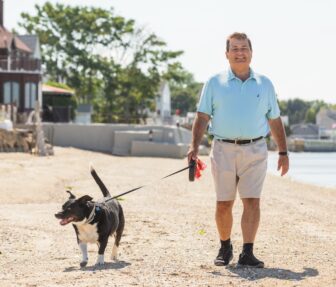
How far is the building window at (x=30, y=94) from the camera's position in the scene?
2022 inches

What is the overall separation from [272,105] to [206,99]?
61 centimetres

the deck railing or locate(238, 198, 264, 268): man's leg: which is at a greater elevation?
the deck railing

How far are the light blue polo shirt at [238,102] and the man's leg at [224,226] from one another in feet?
2.12

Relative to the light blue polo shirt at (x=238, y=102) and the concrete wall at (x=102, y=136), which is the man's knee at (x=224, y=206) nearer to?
the light blue polo shirt at (x=238, y=102)

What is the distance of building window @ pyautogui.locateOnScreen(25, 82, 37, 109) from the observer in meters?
51.4

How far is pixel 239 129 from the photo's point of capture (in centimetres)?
777

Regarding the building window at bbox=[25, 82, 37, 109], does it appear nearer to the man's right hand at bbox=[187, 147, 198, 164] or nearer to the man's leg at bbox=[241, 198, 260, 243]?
the man's right hand at bbox=[187, 147, 198, 164]

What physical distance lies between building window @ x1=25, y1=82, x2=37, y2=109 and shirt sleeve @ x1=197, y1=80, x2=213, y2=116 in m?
44.3

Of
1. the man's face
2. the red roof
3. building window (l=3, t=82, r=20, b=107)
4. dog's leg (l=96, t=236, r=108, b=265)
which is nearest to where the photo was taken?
the man's face

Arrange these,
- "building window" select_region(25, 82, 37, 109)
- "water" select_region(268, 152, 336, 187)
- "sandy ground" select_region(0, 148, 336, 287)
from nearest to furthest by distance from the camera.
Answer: "sandy ground" select_region(0, 148, 336, 287)
"water" select_region(268, 152, 336, 187)
"building window" select_region(25, 82, 37, 109)

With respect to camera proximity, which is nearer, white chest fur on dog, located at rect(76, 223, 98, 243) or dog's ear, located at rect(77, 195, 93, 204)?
dog's ear, located at rect(77, 195, 93, 204)

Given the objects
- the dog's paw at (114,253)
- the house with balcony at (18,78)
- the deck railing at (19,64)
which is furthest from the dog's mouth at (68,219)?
the deck railing at (19,64)

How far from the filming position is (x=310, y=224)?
43.0 feet

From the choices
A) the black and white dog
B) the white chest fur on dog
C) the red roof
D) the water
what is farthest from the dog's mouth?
the red roof
